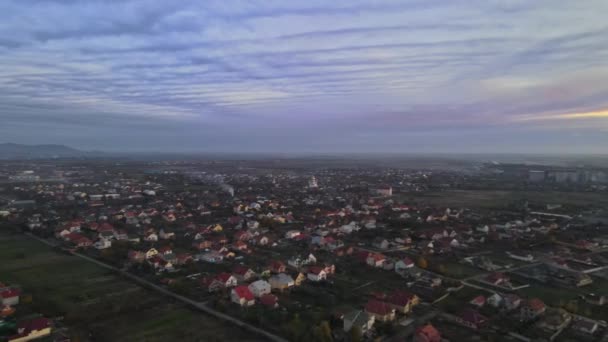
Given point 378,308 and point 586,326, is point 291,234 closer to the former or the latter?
point 378,308

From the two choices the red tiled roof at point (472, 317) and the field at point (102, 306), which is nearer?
the field at point (102, 306)

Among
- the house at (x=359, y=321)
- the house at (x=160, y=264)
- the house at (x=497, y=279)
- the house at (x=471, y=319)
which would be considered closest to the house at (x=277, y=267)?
the house at (x=160, y=264)

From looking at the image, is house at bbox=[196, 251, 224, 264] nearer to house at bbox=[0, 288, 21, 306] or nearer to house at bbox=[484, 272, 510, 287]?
house at bbox=[0, 288, 21, 306]

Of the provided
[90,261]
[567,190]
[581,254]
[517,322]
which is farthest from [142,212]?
[567,190]

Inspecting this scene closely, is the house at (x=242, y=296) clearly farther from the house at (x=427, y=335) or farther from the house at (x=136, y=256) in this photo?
the house at (x=136, y=256)

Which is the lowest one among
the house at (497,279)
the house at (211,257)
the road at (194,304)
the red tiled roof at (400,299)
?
the road at (194,304)

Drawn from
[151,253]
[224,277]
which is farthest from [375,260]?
[151,253]
